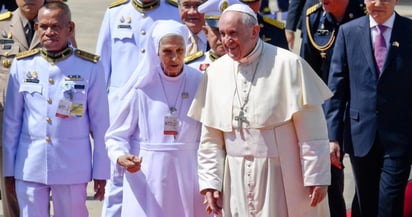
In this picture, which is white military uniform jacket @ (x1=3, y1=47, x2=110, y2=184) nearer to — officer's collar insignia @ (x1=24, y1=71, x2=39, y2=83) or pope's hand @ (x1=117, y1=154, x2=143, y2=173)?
officer's collar insignia @ (x1=24, y1=71, x2=39, y2=83)

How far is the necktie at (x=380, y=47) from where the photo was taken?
772cm

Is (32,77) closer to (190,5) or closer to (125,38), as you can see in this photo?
(190,5)

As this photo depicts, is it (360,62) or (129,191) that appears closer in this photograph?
(129,191)

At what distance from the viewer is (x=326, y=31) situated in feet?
28.6

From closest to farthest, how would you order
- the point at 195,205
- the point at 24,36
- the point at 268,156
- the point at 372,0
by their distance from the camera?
the point at 268,156, the point at 195,205, the point at 372,0, the point at 24,36

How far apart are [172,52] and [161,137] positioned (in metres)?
0.47

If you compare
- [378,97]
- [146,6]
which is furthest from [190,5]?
[378,97]

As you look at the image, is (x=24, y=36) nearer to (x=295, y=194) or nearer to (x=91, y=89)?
(x=91, y=89)

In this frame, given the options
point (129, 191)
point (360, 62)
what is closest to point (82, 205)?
point (129, 191)

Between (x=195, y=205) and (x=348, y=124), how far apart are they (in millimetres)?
1270

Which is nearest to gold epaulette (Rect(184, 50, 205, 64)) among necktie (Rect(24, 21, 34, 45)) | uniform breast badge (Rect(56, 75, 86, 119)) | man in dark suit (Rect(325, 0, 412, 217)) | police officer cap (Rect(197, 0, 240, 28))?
police officer cap (Rect(197, 0, 240, 28))

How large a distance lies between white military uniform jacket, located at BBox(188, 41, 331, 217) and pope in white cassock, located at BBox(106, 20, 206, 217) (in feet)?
1.20

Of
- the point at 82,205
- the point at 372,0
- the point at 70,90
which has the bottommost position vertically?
the point at 82,205

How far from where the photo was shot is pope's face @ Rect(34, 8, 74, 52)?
288 inches
